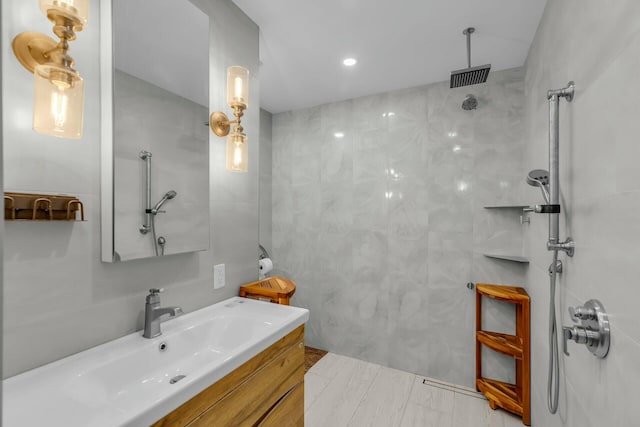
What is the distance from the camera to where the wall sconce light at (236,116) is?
5.55 feet

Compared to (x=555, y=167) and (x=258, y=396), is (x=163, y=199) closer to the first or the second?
(x=258, y=396)

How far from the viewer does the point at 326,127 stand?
314cm

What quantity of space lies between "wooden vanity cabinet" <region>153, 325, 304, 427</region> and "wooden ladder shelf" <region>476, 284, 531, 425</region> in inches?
57.9

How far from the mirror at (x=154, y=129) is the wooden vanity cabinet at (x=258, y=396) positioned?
59cm

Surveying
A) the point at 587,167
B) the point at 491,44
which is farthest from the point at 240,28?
the point at 587,167

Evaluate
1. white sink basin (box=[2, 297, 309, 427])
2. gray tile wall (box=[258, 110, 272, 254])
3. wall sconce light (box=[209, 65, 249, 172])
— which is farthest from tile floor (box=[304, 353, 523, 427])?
wall sconce light (box=[209, 65, 249, 172])

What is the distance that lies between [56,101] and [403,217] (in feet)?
7.77

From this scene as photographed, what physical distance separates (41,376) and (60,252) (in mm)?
379

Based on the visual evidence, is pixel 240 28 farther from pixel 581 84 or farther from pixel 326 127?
pixel 581 84

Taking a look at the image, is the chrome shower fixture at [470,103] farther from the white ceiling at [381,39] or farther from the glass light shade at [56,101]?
the glass light shade at [56,101]

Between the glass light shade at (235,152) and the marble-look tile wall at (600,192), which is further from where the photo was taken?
the glass light shade at (235,152)

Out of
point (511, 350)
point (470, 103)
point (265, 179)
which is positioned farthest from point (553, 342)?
point (265, 179)

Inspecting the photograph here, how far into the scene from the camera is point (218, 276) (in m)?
1.72

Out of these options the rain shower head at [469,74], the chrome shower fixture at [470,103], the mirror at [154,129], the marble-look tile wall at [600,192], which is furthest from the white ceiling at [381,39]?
the mirror at [154,129]
